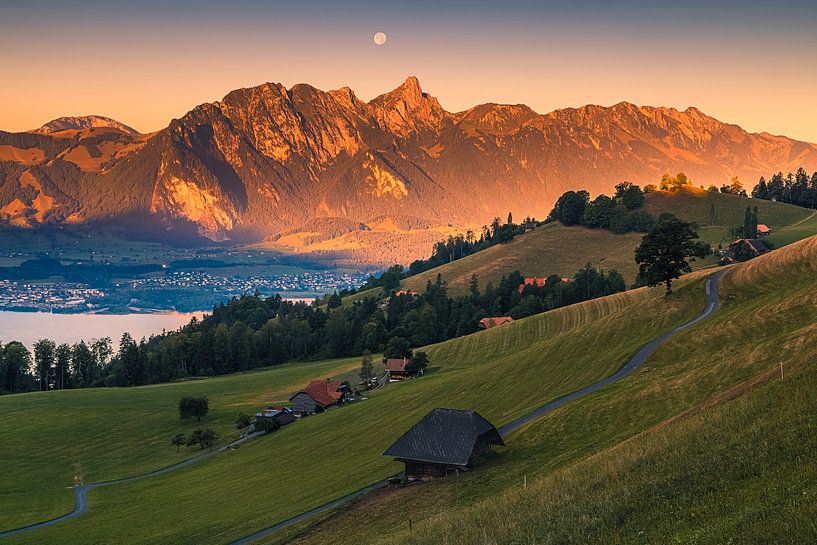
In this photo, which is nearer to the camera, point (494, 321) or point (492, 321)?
point (494, 321)

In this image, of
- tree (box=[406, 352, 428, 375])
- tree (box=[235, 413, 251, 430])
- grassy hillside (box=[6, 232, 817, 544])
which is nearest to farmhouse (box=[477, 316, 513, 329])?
tree (box=[406, 352, 428, 375])

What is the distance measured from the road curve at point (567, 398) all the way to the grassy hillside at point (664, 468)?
124 inches

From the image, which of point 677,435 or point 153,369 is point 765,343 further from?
point 153,369

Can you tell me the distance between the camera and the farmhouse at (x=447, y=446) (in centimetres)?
5181

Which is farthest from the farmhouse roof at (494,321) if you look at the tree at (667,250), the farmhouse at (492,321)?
the tree at (667,250)

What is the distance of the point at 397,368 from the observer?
126m

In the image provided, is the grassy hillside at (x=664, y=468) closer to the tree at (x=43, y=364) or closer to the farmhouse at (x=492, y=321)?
the farmhouse at (x=492, y=321)

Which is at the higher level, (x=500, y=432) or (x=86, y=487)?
(x=500, y=432)

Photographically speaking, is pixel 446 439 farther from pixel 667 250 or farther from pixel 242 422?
pixel 242 422

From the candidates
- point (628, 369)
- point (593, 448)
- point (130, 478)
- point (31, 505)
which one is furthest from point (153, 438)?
point (593, 448)

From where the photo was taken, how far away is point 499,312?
7082 inches

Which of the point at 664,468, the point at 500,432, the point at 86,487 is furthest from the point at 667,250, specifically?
the point at 86,487

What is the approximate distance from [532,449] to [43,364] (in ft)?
507

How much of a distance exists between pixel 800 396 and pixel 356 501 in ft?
105
